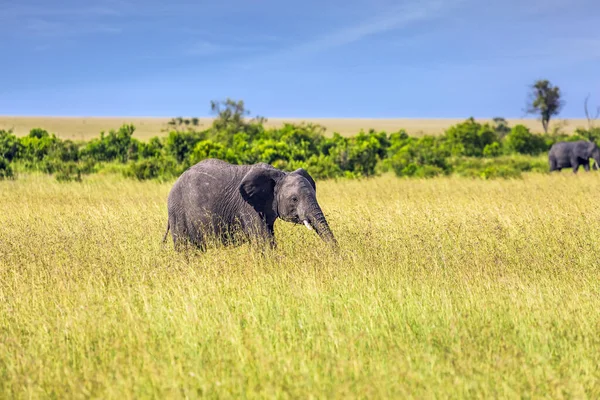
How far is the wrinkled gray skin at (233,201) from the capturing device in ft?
22.8

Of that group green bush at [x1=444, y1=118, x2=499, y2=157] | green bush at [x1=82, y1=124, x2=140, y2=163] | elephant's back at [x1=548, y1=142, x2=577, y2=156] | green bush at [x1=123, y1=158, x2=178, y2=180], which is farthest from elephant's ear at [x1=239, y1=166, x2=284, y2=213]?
green bush at [x1=444, y1=118, x2=499, y2=157]

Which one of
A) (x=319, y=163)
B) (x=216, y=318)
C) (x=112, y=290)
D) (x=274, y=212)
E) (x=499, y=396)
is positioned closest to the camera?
(x=499, y=396)

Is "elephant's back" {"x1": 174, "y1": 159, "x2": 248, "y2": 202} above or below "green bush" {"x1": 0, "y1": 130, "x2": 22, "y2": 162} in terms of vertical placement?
below

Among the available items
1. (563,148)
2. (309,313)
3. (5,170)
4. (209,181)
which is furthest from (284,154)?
(309,313)

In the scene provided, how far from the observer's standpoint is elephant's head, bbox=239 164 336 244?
672 cm

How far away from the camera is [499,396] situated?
10.9 ft

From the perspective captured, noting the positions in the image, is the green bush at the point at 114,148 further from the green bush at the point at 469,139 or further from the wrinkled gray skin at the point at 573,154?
the wrinkled gray skin at the point at 573,154

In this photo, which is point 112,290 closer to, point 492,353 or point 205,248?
point 205,248

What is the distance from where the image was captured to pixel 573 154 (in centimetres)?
2378

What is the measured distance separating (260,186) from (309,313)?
261cm

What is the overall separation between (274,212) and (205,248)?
105 cm

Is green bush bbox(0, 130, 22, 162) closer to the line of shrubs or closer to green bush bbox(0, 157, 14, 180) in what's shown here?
the line of shrubs

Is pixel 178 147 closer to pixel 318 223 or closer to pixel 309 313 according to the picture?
pixel 318 223

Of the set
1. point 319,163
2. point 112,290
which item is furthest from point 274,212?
point 319,163
